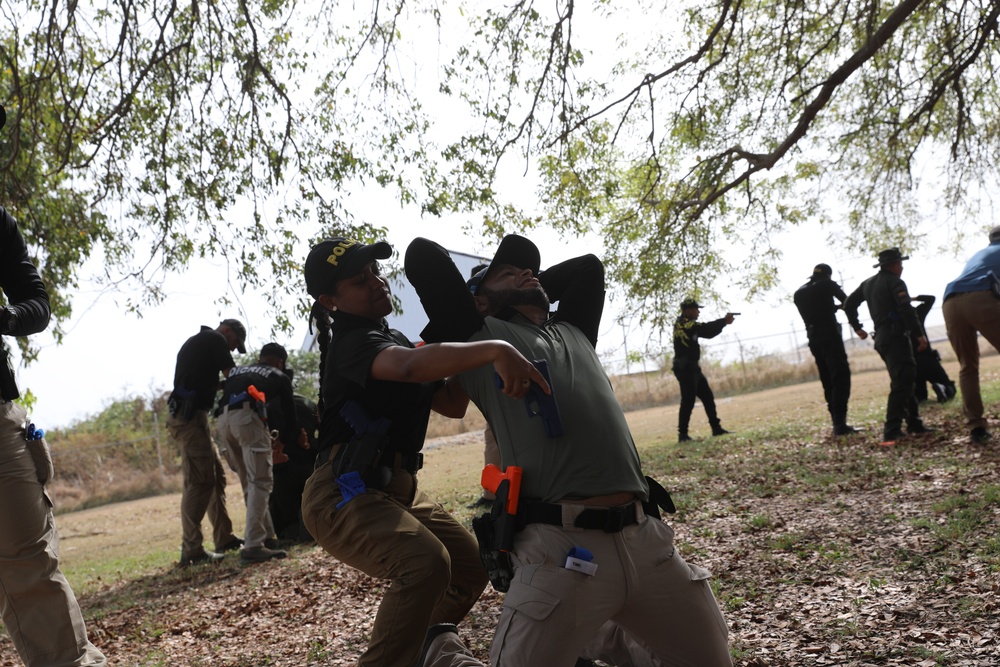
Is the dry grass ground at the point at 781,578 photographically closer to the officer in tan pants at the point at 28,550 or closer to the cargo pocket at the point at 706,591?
the cargo pocket at the point at 706,591

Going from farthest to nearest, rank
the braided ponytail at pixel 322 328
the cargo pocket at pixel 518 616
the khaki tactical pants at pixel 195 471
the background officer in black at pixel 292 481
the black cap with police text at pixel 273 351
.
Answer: the background officer in black at pixel 292 481
the black cap with police text at pixel 273 351
the khaki tactical pants at pixel 195 471
the braided ponytail at pixel 322 328
the cargo pocket at pixel 518 616

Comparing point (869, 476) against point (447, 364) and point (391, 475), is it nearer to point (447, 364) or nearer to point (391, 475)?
point (391, 475)

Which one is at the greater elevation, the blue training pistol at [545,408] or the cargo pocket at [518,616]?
the blue training pistol at [545,408]

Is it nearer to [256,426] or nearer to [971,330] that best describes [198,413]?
[256,426]

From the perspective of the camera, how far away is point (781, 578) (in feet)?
Answer: 16.1

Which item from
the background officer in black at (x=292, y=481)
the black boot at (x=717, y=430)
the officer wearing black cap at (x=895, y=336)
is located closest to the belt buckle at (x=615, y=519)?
the background officer in black at (x=292, y=481)

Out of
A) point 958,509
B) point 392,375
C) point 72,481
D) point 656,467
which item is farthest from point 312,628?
point 72,481

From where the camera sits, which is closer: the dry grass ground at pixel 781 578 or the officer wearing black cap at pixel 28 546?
the officer wearing black cap at pixel 28 546

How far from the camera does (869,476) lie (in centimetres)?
727

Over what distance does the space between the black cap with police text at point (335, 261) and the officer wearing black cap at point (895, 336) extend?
715 centimetres

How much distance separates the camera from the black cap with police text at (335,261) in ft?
10.9

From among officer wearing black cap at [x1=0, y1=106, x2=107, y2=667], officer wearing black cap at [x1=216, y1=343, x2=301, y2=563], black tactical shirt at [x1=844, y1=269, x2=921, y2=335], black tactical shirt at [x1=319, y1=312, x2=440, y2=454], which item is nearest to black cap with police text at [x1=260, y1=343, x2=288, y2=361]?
officer wearing black cap at [x1=216, y1=343, x2=301, y2=563]

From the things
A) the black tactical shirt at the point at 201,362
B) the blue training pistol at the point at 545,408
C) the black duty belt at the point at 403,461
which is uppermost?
the black tactical shirt at the point at 201,362

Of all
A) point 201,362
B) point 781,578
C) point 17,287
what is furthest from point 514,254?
point 201,362
